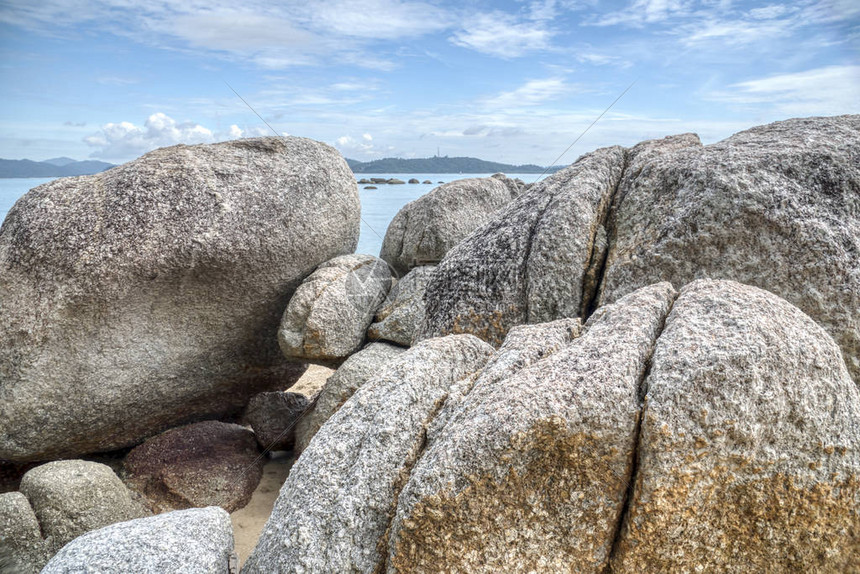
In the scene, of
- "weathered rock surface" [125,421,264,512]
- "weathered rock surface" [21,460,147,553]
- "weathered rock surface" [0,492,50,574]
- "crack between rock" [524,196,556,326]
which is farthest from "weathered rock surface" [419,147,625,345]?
"weathered rock surface" [0,492,50,574]

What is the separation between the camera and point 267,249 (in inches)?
359

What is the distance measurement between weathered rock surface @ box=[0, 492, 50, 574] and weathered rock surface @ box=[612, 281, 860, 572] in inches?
246

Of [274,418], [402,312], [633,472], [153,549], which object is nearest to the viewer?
[633,472]

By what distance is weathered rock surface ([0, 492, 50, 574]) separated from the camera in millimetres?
6816

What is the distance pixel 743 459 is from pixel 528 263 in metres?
2.85

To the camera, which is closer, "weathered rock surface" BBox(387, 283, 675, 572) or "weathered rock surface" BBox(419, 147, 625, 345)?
"weathered rock surface" BBox(387, 283, 675, 572)

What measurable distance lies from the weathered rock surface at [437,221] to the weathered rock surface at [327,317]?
1.23 meters

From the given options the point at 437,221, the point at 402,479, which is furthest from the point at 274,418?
the point at 402,479

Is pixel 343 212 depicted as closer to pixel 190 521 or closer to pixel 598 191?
pixel 598 191

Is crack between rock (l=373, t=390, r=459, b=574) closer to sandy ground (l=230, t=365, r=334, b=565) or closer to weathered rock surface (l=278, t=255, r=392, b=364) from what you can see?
sandy ground (l=230, t=365, r=334, b=565)

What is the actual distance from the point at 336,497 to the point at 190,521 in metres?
1.51

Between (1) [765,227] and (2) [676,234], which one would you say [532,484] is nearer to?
(2) [676,234]

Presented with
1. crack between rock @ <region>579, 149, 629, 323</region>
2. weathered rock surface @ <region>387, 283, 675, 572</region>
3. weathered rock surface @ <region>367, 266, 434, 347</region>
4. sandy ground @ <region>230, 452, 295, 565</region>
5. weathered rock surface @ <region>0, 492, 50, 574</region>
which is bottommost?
sandy ground @ <region>230, 452, 295, 565</region>

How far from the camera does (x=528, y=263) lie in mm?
5938
